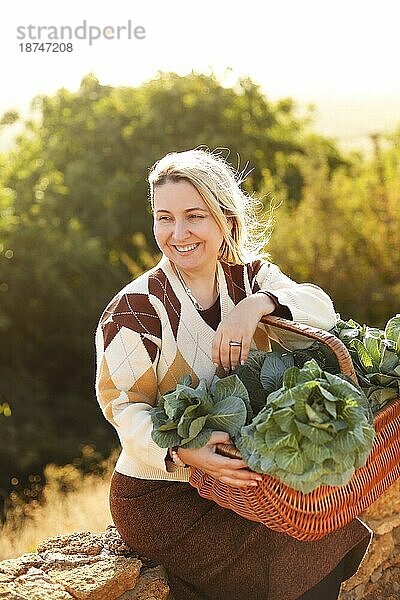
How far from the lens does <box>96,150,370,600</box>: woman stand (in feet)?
6.44

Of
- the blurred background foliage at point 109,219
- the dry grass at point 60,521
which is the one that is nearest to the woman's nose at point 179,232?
the dry grass at point 60,521

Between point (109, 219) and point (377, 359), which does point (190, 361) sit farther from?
point (109, 219)

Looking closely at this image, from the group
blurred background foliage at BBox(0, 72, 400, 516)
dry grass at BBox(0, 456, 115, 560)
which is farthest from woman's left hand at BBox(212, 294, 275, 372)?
blurred background foliage at BBox(0, 72, 400, 516)

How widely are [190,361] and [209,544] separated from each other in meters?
0.43

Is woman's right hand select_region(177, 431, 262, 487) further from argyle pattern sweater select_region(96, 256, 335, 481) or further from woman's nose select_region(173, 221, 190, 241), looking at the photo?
woman's nose select_region(173, 221, 190, 241)

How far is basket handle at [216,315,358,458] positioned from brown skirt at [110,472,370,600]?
1.16 ft

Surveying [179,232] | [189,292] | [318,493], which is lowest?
[318,493]

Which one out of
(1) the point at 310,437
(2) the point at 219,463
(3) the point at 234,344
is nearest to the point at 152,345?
(3) the point at 234,344

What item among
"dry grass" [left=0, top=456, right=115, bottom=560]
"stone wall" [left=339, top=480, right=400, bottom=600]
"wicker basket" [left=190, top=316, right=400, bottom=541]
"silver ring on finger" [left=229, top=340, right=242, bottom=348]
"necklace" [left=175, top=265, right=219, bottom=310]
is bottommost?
"dry grass" [left=0, top=456, right=115, bottom=560]

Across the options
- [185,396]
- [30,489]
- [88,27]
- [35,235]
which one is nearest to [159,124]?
[35,235]

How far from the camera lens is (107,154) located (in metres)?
13.7

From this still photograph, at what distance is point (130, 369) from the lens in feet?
6.40

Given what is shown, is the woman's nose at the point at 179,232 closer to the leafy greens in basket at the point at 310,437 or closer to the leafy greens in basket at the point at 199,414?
the leafy greens in basket at the point at 199,414

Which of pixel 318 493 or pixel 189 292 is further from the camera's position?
pixel 189 292
